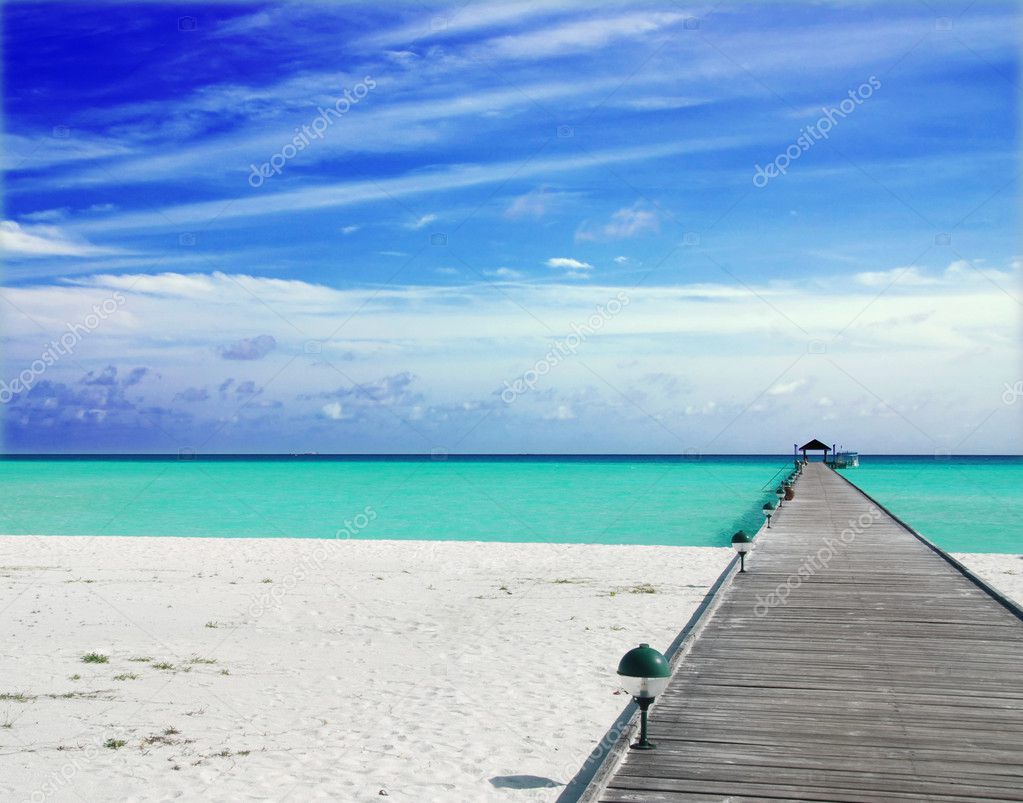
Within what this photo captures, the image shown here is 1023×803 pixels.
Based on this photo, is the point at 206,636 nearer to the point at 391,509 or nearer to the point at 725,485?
the point at 391,509

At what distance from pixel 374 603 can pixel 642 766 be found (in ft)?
34.6

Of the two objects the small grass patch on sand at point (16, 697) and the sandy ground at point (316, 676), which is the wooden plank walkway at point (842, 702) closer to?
the sandy ground at point (316, 676)

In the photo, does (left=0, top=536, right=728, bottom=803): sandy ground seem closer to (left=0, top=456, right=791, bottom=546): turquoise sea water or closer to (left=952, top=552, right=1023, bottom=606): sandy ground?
(left=952, top=552, right=1023, bottom=606): sandy ground

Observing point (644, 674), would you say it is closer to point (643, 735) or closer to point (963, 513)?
point (643, 735)

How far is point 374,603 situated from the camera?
1509cm

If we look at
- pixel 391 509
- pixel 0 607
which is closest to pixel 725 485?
pixel 391 509

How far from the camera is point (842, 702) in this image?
20.7 feet

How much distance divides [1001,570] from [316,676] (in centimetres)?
1649

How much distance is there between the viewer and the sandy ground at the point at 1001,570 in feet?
53.6

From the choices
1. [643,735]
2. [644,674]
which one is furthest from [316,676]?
[644,674]

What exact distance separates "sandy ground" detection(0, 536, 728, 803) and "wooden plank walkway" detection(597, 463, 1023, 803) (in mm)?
1370

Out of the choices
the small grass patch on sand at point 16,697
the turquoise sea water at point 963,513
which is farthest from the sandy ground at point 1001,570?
the small grass patch on sand at point 16,697

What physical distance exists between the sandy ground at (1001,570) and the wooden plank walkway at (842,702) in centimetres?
560

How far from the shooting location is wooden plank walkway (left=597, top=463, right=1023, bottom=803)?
4836mm
